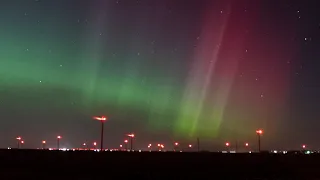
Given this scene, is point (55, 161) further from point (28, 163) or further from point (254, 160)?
point (254, 160)

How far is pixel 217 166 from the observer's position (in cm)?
4844

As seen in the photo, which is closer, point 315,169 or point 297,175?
point 297,175

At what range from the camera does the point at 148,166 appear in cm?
4547

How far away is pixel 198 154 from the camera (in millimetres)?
50844

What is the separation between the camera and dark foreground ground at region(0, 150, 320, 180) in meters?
40.0

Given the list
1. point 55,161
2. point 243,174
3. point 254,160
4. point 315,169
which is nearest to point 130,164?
point 55,161

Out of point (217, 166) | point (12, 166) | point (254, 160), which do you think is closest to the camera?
point (12, 166)

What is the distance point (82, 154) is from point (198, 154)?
1340 cm

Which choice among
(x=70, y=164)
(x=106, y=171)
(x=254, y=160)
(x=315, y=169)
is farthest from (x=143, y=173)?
(x=315, y=169)

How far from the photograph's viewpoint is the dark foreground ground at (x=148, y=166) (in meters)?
40.0

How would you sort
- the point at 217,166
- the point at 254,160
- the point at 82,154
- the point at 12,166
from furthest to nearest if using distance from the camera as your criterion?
the point at 254,160, the point at 217,166, the point at 82,154, the point at 12,166

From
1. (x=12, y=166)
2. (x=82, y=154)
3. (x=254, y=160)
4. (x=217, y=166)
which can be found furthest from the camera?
(x=254, y=160)

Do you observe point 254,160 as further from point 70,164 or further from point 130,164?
point 70,164

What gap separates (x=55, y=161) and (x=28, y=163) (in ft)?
8.30
